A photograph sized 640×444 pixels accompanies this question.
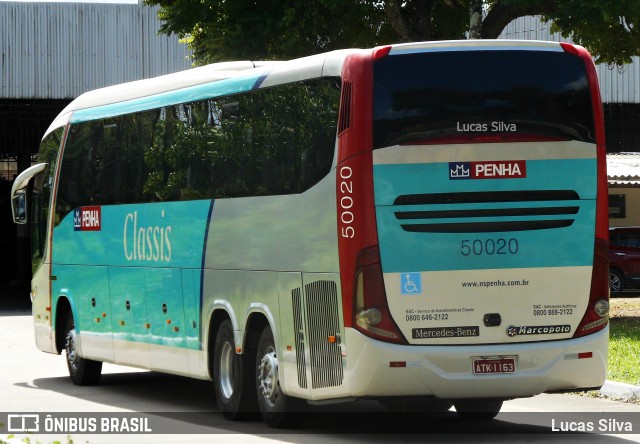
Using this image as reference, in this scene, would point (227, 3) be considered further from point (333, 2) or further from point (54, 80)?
point (54, 80)

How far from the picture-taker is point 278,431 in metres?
12.9

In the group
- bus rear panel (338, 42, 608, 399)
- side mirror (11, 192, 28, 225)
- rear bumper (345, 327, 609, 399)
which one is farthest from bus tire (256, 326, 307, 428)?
side mirror (11, 192, 28, 225)

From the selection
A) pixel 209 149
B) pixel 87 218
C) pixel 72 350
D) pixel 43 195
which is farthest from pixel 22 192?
pixel 209 149

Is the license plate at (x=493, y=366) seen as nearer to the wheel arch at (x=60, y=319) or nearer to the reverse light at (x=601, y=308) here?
the reverse light at (x=601, y=308)

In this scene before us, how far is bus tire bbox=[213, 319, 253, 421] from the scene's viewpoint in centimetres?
1364

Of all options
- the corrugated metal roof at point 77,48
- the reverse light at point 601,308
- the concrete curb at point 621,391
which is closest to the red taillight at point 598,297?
the reverse light at point 601,308

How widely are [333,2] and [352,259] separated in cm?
1402

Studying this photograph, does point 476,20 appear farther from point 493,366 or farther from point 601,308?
point 493,366

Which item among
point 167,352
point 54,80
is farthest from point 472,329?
point 54,80

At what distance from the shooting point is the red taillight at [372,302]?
11.5 meters

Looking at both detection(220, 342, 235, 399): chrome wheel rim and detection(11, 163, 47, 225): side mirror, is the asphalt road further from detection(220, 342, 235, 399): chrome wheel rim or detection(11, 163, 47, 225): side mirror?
detection(11, 163, 47, 225): side mirror

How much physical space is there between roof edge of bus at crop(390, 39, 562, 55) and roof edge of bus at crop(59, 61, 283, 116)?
2121mm

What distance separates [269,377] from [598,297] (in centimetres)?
316

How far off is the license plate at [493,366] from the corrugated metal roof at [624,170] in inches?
1224
